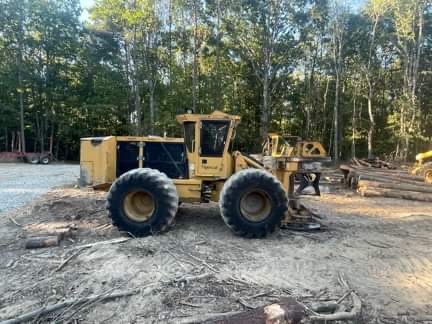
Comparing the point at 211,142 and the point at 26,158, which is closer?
the point at 211,142

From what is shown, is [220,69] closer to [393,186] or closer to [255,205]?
[393,186]

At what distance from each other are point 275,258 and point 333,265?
0.78 metres

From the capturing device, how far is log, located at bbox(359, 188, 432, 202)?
11875 mm

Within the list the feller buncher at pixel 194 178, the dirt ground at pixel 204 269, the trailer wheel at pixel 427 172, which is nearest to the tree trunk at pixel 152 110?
the trailer wheel at pixel 427 172

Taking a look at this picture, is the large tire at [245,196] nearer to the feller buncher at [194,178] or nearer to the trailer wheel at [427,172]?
the feller buncher at [194,178]

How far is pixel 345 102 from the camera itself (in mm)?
29016

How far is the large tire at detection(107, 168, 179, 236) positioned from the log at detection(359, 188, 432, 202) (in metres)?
8.09

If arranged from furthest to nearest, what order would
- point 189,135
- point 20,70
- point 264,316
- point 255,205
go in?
point 20,70
point 189,135
point 255,205
point 264,316

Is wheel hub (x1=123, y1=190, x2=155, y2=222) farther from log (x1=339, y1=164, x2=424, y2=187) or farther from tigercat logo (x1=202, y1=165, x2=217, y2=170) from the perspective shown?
log (x1=339, y1=164, x2=424, y2=187)

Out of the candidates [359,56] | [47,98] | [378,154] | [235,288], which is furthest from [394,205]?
[47,98]

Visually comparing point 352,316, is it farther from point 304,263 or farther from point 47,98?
point 47,98

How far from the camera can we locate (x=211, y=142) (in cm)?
688

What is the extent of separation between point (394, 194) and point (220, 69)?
684 inches

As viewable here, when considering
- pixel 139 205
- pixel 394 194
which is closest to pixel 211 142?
pixel 139 205
